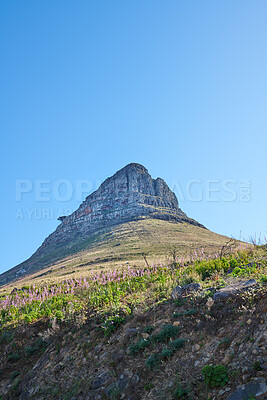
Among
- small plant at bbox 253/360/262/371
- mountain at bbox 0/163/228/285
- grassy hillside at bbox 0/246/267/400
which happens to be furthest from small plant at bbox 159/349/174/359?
mountain at bbox 0/163/228/285

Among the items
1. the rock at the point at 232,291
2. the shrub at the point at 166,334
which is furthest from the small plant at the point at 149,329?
the rock at the point at 232,291

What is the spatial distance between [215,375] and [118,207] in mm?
133284

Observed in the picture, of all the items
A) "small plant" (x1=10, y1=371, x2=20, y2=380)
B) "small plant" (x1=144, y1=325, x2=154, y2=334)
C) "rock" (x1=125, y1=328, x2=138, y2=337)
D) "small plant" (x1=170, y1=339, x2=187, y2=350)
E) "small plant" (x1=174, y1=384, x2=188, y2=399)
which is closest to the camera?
"small plant" (x1=174, y1=384, x2=188, y2=399)

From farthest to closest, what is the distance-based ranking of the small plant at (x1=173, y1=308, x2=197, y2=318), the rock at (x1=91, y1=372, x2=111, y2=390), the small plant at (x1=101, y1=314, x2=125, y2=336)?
the small plant at (x1=101, y1=314, x2=125, y2=336) < the small plant at (x1=173, y1=308, x2=197, y2=318) < the rock at (x1=91, y1=372, x2=111, y2=390)

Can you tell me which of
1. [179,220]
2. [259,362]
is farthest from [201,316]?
[179,220]

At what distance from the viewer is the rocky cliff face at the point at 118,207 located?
11994cm

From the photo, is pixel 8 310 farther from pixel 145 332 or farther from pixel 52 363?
pixel 145 332

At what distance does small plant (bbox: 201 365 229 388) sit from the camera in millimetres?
3841

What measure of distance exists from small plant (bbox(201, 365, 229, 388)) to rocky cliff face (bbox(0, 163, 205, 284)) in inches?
4243

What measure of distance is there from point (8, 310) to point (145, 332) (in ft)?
30.6

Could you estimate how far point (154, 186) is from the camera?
161 m

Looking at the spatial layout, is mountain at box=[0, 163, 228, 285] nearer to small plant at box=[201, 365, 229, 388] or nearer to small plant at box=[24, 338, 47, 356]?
small plant at box=[24, 338, 47, 356]

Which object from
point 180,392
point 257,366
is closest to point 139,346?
point 180,392

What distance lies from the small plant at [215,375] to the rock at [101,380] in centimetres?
244
